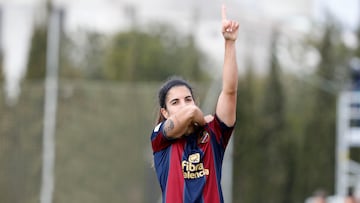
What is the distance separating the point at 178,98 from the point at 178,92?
37mm

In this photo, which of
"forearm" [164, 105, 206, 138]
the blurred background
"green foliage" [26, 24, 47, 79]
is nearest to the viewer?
"forearm" [164, 105, 206, 138]

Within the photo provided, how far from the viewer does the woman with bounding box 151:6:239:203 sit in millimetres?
5680

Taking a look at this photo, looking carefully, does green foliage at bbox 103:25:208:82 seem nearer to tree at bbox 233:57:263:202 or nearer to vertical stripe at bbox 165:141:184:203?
tree at bbox 233:57:263:202

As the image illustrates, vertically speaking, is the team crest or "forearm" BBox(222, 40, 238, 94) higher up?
"forearm" BBox(222, 40, 238, 94)

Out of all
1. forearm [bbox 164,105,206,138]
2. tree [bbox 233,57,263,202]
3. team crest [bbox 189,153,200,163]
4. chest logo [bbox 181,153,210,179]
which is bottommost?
tree [bbox 233,57,263,202]

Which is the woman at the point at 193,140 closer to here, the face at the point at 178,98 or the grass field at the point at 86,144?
the face at the point at 178,98

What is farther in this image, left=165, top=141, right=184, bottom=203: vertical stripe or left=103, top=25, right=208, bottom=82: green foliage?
left=103, top=25, right=208, bottom=82: green foliage

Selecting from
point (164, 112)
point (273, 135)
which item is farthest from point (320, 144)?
point (164, 112)

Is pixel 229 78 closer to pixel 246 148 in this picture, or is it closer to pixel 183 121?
pixel 183 121

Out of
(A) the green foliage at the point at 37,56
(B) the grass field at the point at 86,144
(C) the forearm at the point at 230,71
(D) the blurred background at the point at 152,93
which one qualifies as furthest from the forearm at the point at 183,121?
(A) the green foliage at the point at 37,56

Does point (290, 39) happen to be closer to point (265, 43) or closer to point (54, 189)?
point (265, 43)

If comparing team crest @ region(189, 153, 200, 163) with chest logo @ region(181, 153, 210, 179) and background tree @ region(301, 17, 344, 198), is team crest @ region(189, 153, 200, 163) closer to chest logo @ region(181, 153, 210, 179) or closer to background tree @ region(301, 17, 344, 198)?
chest logo @ region(181, 153, 210, 179)

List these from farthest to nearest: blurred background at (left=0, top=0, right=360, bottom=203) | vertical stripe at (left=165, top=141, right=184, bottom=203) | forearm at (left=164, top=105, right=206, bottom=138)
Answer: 1. blurred background at (left=0, top=0, right=360, bottom=203)
2. vertical stripe at (left=165, top=141, right=184, bottom=203)
3. forearm at (left=164, top=105, right=206, bottom=138)

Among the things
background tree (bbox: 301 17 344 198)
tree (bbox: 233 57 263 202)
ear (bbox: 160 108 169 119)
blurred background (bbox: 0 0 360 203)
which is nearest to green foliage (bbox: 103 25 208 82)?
blurred background (bbox: 0 0 360 203)
